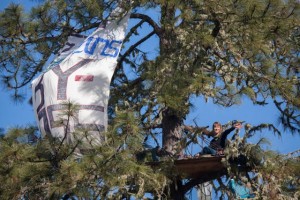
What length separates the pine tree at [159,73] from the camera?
5820 millimetres

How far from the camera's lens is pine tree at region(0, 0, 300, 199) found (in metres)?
5.82

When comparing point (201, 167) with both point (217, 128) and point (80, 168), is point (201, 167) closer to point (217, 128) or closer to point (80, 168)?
point (217, 128)

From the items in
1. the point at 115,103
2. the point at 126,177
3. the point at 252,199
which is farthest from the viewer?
the point at 115,103

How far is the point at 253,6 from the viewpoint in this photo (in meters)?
6.40

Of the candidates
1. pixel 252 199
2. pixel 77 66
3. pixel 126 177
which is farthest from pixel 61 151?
pixel 252 199

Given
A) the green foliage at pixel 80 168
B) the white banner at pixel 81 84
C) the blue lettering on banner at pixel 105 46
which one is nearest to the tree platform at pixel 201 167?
the green foliage at pixel 80 168

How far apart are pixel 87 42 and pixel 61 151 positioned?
4.85 ft

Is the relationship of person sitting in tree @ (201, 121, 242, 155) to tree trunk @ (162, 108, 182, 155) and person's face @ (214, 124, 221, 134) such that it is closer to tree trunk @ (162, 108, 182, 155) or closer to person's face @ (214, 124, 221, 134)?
person's face @ (214, 124, 221, 134)

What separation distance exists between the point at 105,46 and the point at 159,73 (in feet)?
2.44

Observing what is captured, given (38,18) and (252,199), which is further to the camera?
(38,18)

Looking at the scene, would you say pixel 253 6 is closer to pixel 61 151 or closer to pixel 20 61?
pixel 61 151

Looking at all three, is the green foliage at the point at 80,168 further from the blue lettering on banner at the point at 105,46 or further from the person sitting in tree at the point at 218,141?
the blue lettering on banner at the point at 105,46

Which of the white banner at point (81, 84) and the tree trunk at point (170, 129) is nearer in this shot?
the white banner at point (81, 84)

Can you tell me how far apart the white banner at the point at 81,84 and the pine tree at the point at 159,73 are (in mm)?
212
